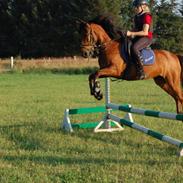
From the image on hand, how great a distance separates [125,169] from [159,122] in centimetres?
497

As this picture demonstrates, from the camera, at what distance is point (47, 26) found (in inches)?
2405

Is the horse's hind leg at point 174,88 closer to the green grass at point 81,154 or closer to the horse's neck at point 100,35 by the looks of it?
the green grass at point 81,154

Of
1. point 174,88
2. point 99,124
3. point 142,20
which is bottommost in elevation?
point 99,124

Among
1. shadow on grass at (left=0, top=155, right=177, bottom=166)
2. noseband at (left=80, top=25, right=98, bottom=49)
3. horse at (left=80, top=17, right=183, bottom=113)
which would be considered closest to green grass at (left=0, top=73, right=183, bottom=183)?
shadow on grass at (left=0, top=155, right=177, bottom=166)

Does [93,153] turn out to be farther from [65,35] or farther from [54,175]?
[65,35]

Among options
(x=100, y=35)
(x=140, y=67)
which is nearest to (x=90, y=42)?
(x=100, y=35)

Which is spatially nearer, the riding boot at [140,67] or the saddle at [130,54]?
the riding boot at [140,67]

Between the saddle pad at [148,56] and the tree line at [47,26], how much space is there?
158 feet

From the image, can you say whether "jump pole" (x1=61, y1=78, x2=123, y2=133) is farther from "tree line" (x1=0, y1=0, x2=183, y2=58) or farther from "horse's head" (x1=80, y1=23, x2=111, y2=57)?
"tree line" (x1=0, y1=0, x2=183, y2=58)

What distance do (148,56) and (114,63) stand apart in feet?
2.58

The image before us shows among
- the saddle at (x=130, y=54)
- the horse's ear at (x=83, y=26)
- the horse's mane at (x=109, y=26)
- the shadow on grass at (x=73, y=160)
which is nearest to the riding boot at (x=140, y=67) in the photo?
the saddle at (x=130, y=54)

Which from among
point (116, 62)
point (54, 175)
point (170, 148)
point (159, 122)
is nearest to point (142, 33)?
point (116, 62)

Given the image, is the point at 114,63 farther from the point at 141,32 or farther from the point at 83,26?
the point at 83,26

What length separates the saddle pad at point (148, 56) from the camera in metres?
8.79
